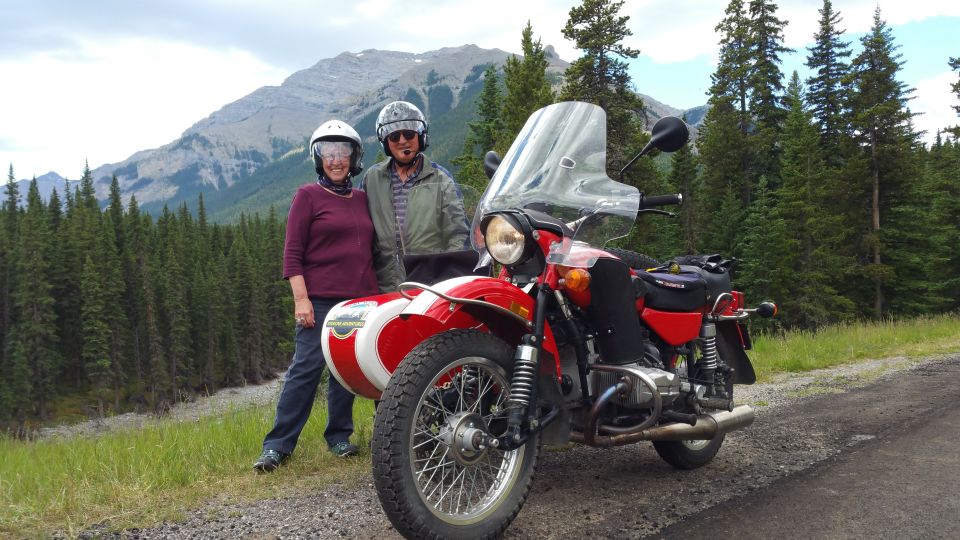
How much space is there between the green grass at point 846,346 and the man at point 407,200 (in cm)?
521

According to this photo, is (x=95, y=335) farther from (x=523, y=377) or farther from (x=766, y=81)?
(x=523, y=377)

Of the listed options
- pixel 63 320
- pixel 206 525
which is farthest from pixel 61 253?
pixel 206 525

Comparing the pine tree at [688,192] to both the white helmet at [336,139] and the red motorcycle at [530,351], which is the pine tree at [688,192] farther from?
the red motorcycle at [530,351]

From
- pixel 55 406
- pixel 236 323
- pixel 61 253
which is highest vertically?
pixel 61 253

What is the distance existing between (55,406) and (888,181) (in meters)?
71.8

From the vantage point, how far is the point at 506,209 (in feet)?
11.2

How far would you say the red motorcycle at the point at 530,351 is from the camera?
2904 millimetres

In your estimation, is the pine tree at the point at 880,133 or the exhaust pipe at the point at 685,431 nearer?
the exhaust pipe at the point at 685,431

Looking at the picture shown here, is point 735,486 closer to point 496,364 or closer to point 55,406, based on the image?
point 496,364

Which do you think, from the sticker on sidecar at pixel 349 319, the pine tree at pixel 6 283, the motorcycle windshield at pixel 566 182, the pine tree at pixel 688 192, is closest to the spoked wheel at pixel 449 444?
the sticker on sidecar at pixel 349 319

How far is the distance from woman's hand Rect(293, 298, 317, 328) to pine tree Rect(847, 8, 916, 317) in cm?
3402

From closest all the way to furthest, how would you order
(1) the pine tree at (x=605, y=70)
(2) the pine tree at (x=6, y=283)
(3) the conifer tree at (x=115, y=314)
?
(1) the pine tree at (x=605, y=70) → (3) the conifer tree at (x=115, y=314) → (2) the pine tree at (x=6, y=283)

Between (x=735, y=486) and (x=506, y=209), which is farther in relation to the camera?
(x=735, y=486)

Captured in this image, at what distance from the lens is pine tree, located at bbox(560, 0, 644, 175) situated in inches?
1000
